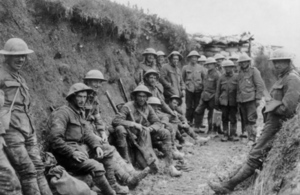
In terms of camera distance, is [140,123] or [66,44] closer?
[140,123]

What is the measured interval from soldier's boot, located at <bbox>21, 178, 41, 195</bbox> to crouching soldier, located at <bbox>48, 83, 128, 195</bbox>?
97 centimetres

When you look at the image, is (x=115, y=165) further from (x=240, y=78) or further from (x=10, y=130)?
(x=240, y=78)

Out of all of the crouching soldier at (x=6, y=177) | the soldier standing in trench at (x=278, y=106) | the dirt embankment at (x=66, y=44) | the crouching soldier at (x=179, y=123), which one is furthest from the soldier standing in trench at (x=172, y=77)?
the crouching soldier at (x=6, y=177)

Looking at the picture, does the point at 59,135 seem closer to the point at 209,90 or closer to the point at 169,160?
the point at 169,160

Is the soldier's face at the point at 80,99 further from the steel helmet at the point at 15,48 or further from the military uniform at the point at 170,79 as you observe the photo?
the military uniform at the point at 170,79

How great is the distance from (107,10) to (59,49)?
7.60 ft

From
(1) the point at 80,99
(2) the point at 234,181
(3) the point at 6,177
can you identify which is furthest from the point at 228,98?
(3) the point at 6,177

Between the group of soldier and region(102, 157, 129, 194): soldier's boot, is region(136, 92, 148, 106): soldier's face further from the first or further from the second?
region(102, 157, 129, 194): soldier's boot

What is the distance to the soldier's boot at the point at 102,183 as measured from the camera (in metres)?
5.94

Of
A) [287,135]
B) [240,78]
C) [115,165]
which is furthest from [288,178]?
[240,78]

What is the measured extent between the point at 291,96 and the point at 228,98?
6030 millimetres

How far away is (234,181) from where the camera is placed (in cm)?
647

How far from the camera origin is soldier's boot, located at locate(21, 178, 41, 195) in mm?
4980

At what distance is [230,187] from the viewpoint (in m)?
6.54
